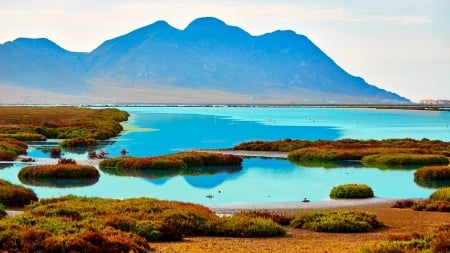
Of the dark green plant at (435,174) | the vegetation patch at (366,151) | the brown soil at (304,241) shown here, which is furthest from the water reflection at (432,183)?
the brown soil at (304,241)

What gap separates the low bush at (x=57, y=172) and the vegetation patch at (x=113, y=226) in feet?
50.4

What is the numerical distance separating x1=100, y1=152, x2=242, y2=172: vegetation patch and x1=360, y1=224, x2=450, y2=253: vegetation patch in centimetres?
2954

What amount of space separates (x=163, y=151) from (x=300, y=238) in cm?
4111

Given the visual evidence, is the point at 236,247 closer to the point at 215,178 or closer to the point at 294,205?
the point at 294,205

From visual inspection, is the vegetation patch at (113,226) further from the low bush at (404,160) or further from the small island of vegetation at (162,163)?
the low bush at (404,160)

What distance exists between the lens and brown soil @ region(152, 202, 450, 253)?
18.6 m

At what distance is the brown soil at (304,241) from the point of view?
18.6 meters

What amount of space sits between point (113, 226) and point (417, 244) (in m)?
7.57

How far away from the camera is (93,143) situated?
6881cm

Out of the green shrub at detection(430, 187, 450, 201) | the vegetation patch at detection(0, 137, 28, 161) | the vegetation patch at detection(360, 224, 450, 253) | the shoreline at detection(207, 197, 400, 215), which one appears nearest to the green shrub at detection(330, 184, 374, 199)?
the shoreline at detection(207, 197, 400, 215)

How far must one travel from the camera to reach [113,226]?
65.0 feet

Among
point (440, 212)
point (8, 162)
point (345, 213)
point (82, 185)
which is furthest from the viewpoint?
point (8, 162)

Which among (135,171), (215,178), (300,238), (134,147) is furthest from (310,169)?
(300,238)

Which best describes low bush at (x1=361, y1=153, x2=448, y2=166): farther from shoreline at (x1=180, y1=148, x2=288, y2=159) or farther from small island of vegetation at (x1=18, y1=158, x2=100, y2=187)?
small island of vegetation at (x1=18, y1=158, x2=100, y2=187)
